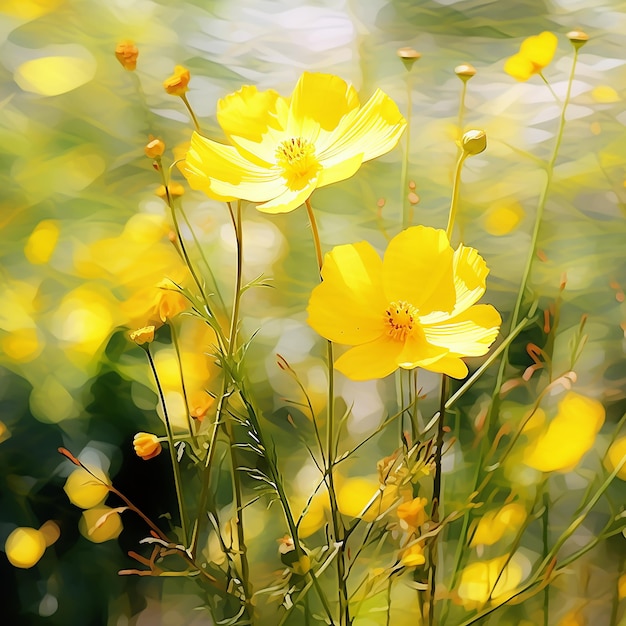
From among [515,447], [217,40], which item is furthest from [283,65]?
[515,447]

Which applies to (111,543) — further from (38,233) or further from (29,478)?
(38,233)

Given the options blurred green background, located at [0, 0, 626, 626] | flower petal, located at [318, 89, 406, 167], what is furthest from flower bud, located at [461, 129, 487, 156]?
blurred green background, located at [0, 0, 626, 626]

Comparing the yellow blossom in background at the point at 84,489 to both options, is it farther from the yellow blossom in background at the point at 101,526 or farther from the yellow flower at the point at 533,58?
the yellow flower at the point at 533,58

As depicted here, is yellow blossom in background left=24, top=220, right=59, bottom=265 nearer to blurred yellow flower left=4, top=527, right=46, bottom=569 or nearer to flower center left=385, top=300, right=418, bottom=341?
blurred yellow flower left=4, top=527, right=46, bottom=569

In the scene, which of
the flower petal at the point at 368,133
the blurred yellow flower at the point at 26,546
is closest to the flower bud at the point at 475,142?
the flower petal at the point at 368,133

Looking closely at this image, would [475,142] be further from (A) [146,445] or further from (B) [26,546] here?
(B) [26,546]

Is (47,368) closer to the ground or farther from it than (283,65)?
closer to the ground
